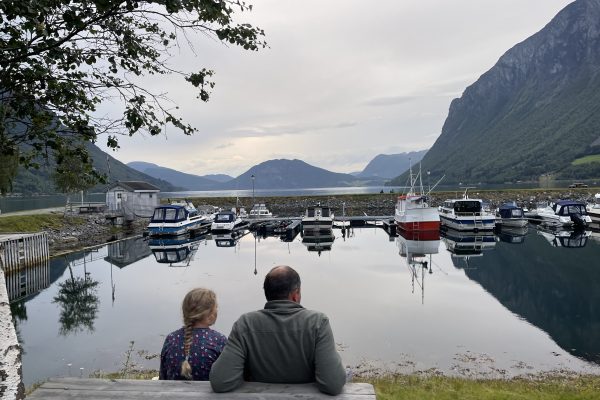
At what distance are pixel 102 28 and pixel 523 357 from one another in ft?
48.6

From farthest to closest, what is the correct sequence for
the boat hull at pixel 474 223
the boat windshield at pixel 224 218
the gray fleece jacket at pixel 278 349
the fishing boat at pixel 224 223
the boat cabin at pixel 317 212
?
1. the boat windshield at pixel 224 218
2. the fishing boat at pixel 224 223
3. the boat cabin at pixel 317 212
4. the boat hull at pixel 474 223
5. the gray fleece jacket at pixel 278 349

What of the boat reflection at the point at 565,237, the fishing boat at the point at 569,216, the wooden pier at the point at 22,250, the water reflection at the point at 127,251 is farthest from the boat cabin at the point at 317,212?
the wooden pier at the point at 22,250

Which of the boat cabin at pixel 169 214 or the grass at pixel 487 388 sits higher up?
the boat cabin at pixel 169 214

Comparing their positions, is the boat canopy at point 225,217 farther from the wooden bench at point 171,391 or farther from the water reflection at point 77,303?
the wooden bench at point 171,391

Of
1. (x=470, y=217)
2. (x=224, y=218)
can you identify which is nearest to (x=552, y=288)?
(x=470, y=217)

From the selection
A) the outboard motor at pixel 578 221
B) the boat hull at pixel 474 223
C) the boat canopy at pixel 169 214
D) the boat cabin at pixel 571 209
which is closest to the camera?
the boat hull at pixel 474 223

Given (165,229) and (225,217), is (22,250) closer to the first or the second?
(165,229)

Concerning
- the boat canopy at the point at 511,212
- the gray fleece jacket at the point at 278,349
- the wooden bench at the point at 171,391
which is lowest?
the boat canopy at the point at 511,212

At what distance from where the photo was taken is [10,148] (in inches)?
244

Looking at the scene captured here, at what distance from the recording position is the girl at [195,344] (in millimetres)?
4258

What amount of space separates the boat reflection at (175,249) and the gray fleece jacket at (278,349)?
31107 mm

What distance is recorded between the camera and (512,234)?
161ft

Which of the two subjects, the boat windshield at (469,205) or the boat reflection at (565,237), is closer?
the boat reflection at (565,237)

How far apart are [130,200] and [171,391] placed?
60590mm
